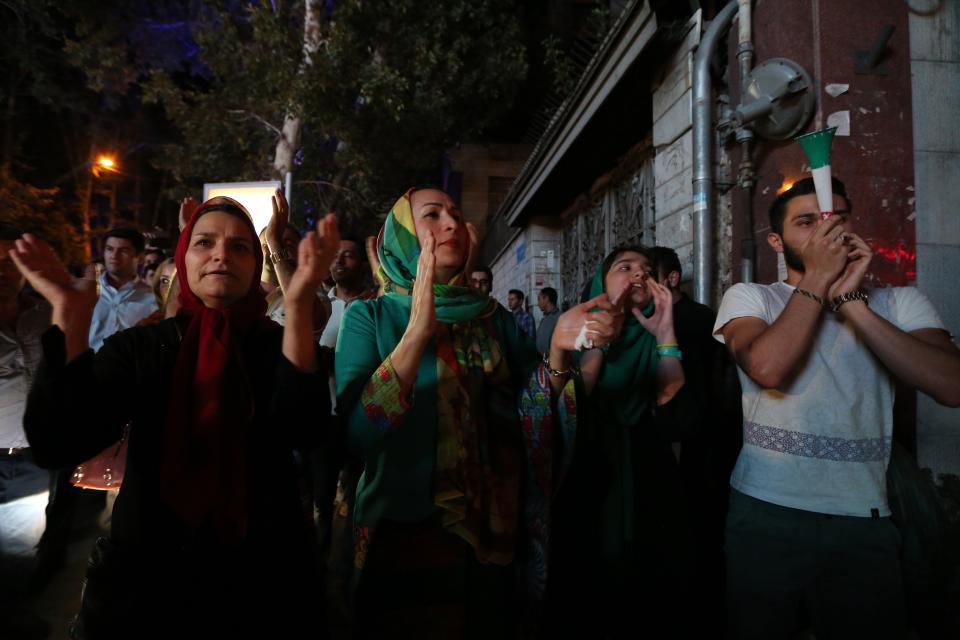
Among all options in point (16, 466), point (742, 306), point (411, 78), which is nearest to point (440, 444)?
point (742, 306)

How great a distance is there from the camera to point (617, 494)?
86.6 inches

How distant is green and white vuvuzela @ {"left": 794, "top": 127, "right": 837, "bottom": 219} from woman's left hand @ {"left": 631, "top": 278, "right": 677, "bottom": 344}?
0.59 metres

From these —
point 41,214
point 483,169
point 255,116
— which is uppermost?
point 483,169

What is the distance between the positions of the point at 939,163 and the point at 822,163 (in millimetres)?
2083

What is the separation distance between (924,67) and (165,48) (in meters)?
17.0

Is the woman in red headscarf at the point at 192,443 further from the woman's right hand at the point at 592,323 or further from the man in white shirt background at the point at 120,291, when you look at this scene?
the man in white shirt background at the point at 120,291

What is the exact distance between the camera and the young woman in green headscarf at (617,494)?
2168 mm

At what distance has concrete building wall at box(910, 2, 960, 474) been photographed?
120 inches

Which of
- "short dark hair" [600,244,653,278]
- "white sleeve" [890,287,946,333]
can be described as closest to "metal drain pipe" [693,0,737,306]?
"short dark hair" [600,244,653,278]

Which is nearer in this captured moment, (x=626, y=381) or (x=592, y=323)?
(x=592, y=323)

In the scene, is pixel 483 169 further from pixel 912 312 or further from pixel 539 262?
pixel 912 312

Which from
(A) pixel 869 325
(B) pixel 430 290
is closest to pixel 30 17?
(B) pixel 430 290

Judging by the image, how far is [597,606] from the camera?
2.18 metres

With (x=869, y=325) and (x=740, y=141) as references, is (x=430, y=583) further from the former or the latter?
(x=740, y=141)
